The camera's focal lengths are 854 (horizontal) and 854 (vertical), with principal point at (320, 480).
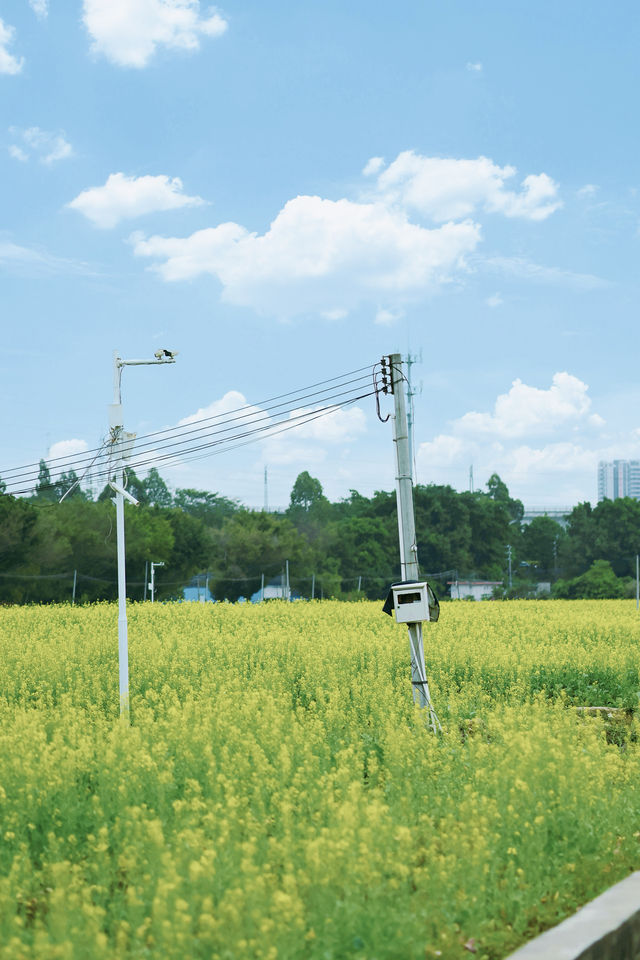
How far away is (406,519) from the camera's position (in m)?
13.2

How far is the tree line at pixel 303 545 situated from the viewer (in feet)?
169

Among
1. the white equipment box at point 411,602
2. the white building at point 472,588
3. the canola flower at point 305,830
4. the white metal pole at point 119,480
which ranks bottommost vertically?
the white building at point 472,588

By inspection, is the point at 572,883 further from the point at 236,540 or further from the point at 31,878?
the point at 236,540

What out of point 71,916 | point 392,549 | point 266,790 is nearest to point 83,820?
point 266,790

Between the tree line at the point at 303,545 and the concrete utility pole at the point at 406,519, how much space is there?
3214 cm

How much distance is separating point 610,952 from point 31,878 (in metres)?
3.91

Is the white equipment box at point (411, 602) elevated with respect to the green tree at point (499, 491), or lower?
lower

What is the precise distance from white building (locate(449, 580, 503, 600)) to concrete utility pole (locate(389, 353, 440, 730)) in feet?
207

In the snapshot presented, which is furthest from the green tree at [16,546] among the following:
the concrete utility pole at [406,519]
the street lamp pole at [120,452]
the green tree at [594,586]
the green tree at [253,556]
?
the green tree at [594,586]

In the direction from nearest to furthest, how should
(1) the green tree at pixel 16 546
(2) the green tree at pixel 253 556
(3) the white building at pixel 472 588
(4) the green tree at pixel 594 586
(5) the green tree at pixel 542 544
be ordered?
1. (1) the green tree at pixel 16 546
2. (2) the green tree at pixel 253 556
3. (4) the green tree at pixel 594 586
4. (3) the white building at pixel 472 588
5. (5) the green tree at pixel 542 544

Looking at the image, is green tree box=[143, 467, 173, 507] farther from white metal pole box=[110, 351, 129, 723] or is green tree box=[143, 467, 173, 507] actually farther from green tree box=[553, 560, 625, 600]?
white metal pole box=[110, 351, 129, 723]

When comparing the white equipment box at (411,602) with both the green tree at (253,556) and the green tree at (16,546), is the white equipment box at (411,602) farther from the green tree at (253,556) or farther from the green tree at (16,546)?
the green tree at (253,556)

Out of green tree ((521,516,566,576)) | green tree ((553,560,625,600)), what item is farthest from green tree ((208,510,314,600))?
green tree ((521,516,566,576))

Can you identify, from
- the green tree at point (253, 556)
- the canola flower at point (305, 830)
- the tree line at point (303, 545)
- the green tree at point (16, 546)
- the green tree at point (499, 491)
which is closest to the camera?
the canola flower at point (305, 830)
